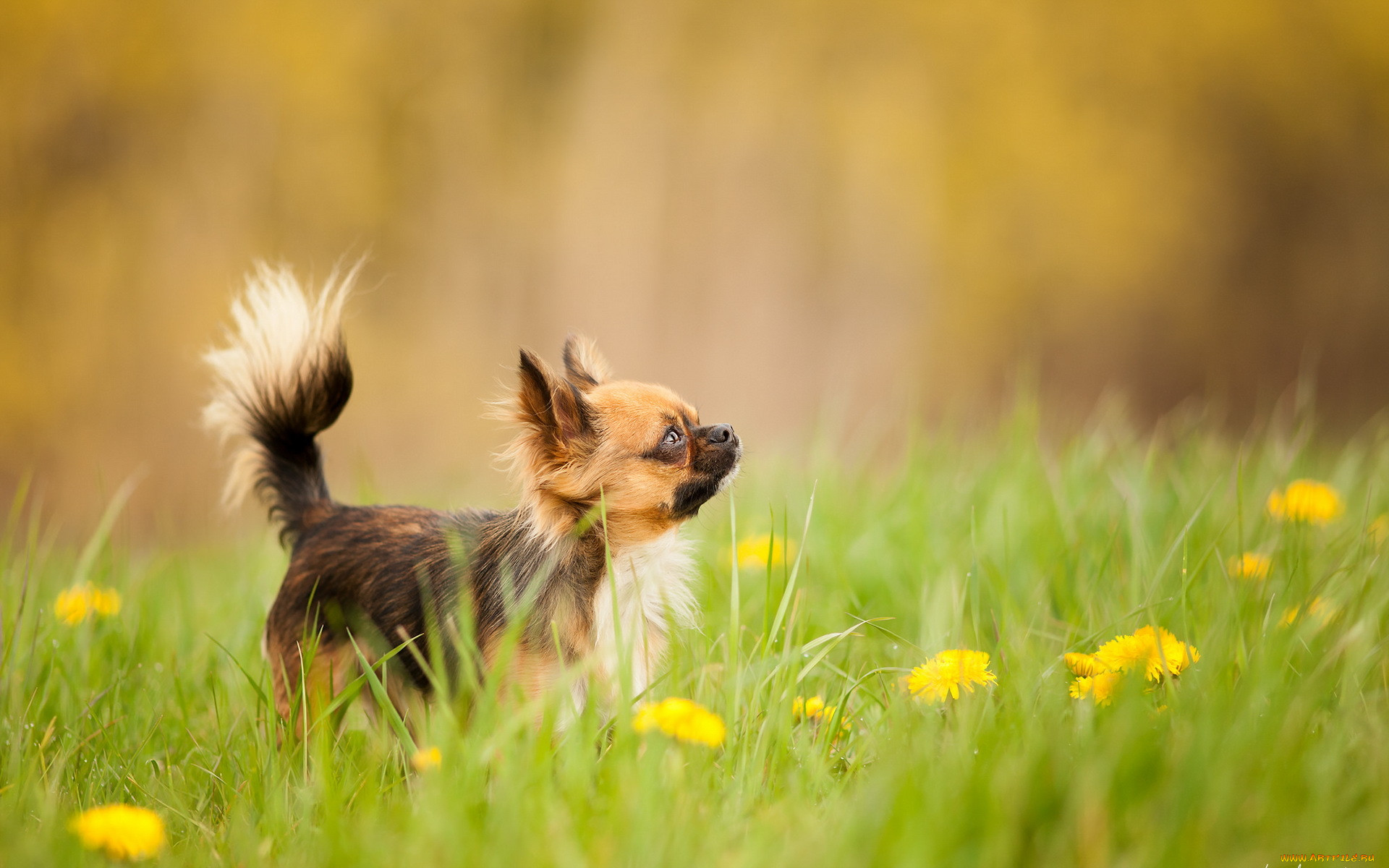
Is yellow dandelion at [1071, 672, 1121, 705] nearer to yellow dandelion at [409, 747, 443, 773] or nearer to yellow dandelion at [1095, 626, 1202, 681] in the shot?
yellow dandelion at [1095, 626, 1202, 681]

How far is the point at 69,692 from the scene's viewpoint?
273 centimetres

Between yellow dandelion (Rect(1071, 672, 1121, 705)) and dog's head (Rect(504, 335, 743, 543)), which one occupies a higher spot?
dog's head (Rect(504, 335, 743, 543))

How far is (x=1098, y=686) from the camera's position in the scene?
2000 mm

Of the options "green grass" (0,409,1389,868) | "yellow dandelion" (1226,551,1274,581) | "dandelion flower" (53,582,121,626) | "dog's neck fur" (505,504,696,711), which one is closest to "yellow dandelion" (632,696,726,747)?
"green grass" (0,409,1389,868)

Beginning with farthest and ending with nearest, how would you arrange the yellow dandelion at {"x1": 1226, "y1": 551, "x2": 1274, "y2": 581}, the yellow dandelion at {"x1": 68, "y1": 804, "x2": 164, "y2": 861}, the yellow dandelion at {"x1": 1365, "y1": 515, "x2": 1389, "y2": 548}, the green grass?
the yellow dandelion at {"x1": 1365, "y1": 515, "x2": 1389, "y2": 548}, the yellow dandelion at {"x1": 1226, "y1": 551, "x2": 1274, "y2": 581}, the yellow dandelion at {"x1": 68, "y1": 804, "x2": 164, "y2": 861}, the green grass

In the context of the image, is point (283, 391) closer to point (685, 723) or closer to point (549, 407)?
point (549, 407)

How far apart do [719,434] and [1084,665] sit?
129cm

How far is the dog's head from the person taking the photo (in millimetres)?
2771

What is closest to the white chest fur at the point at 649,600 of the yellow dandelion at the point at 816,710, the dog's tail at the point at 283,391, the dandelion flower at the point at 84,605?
the yellow dandelion at the point at 816,710

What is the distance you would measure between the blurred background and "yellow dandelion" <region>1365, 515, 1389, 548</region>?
21.7ft

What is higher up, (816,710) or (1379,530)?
(1379,530)

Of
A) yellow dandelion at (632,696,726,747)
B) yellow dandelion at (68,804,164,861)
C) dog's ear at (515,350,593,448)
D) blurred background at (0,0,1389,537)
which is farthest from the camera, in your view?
blurred background at (0,0,1389,537)

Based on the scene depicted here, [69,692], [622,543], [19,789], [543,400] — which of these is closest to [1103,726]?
[622,543]

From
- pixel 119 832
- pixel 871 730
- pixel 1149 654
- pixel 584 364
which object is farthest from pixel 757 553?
pixel 119 832
